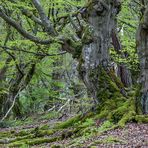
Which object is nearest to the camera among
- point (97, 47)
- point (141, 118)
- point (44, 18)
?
point (141, 118)

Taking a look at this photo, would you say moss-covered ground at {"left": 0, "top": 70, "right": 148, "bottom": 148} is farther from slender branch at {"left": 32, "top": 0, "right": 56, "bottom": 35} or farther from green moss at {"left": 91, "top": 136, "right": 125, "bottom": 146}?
slender branch at {"left": 32, "top": 0, "right": 56, "bottom": 35}

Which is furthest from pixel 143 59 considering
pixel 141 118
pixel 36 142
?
pixel 36 142

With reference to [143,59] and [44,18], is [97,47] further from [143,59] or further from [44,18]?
[44,18]

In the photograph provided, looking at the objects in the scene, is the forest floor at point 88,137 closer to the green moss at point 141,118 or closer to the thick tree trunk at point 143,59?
the green moss at point 141,118

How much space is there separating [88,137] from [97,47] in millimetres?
3347

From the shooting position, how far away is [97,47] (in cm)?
1080

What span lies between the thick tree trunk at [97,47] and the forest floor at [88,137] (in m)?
1.31

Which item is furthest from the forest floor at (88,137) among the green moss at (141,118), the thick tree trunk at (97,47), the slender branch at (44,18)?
the slender branch at (44,18)

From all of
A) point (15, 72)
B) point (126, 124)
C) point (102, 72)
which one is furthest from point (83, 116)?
point (15, 72)

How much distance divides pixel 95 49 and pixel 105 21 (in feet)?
3.01

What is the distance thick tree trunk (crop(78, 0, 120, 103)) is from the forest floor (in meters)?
1.31

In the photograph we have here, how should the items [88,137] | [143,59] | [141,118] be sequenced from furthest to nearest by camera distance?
[143,59], [141,118], [88,137]

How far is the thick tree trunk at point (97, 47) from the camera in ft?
35.1

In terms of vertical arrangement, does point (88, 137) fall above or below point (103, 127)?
below
